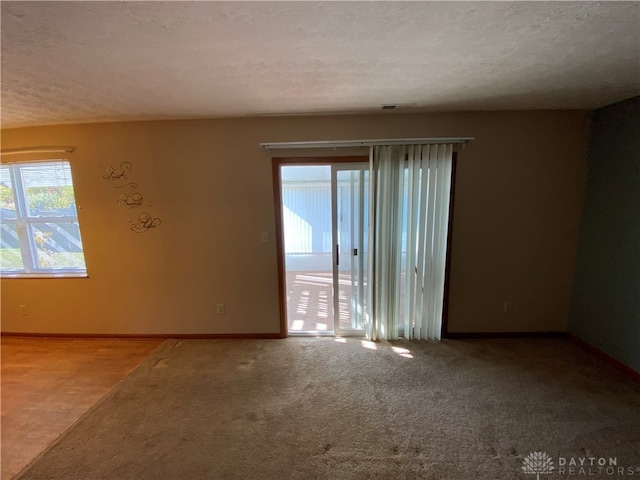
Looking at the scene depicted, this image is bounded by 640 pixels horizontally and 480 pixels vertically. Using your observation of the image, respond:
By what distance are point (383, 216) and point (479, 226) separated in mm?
976

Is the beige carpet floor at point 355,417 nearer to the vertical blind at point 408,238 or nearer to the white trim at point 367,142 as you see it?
the vertical blind at point 408,238

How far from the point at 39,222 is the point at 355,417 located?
378 cm

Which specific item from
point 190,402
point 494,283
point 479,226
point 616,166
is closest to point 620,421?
point 494,283

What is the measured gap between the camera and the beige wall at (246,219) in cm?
257

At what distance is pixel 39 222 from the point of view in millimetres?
2945

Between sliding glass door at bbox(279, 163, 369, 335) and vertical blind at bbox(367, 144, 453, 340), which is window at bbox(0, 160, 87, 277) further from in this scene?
vertical blind at bbox(367, 144, 453, 340)

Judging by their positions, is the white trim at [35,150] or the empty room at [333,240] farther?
the white trim at [35,150]

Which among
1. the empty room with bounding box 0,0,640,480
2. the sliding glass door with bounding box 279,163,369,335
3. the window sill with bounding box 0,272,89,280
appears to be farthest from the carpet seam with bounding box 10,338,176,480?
the sliding glass door with bounding box 279,163,369,335

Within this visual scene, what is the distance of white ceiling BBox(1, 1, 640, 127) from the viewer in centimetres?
108

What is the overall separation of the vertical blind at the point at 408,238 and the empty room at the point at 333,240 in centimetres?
2

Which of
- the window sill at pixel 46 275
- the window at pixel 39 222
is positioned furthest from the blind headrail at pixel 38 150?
the window sill at pixel 46 275

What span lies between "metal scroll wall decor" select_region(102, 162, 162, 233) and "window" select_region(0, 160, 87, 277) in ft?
1.67

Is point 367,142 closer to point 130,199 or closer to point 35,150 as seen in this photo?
point 130,199

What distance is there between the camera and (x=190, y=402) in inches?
78.8
